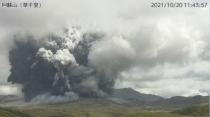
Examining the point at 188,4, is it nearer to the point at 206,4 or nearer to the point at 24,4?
the point at 206,4

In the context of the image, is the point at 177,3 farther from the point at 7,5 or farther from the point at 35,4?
the point at 7,5

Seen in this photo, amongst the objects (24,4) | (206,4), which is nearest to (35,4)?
(24,4)

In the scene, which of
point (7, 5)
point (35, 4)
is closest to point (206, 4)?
point (35, 4)

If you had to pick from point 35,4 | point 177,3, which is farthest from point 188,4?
point 35,4

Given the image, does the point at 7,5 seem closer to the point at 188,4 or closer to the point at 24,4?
the point at 24,4

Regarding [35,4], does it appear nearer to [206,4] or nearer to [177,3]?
[177,3]

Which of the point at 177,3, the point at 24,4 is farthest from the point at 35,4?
the point at 177,3
